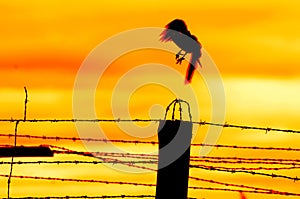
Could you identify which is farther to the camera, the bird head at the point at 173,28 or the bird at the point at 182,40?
the bird head at the point at 173,28

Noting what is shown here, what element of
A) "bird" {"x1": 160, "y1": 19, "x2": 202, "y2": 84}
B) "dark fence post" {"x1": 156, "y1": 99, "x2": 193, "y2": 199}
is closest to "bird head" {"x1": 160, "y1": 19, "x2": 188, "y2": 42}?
"bird" {"x1": 160, "y1": 19, "x2": 202, "y2": 84}

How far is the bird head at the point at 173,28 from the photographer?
19.9 m

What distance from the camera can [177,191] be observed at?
11.1 meters

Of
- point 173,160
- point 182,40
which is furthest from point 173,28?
point 173,160

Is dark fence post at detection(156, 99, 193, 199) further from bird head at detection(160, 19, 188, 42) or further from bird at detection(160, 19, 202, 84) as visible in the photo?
bird head at detection(160, 19, 188, 42)

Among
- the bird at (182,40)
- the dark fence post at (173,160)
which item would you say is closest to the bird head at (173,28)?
the bird at (182,40)

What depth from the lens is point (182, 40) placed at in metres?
19.4

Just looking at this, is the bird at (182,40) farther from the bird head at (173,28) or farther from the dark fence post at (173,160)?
the dark fence post at (173,160)

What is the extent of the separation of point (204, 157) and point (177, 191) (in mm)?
1523

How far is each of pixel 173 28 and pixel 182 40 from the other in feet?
2.57

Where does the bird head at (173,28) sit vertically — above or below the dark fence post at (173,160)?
above

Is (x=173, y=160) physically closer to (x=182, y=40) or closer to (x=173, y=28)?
(x=182, y=40)

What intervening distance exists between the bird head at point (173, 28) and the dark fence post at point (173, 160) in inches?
342

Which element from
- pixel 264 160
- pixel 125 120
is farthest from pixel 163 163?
pixel 264 160
